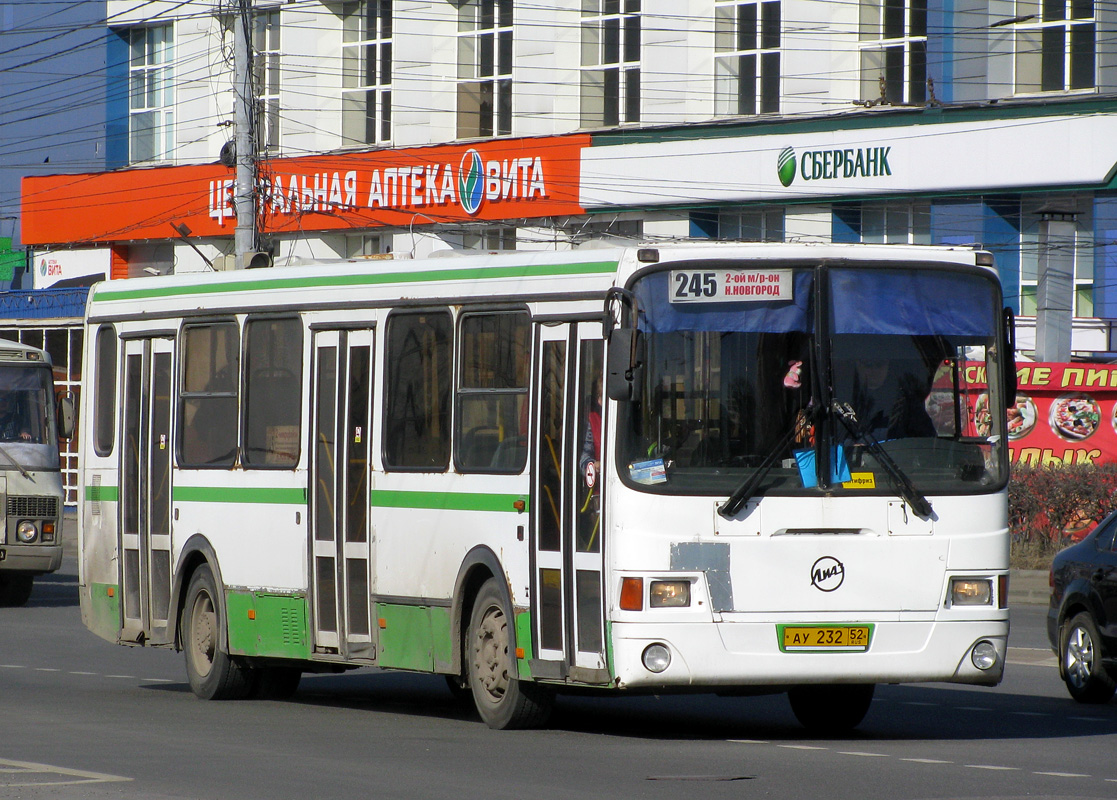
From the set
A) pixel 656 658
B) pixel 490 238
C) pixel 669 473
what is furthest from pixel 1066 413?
pixel 656 658

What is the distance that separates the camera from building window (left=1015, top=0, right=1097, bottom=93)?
31.2 m

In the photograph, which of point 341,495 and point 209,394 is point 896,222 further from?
point 341,495

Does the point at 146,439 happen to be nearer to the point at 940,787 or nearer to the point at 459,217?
the point at 940,787

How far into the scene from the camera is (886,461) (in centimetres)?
1070

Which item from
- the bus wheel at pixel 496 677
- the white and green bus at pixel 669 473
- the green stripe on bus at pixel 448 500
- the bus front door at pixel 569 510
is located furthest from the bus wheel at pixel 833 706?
the green stripe on bus at pixel 448 500

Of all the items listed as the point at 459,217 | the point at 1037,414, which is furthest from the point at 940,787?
the point at 459,217

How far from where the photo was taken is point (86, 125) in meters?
47.2

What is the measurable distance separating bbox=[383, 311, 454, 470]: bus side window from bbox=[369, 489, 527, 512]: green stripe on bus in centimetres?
17

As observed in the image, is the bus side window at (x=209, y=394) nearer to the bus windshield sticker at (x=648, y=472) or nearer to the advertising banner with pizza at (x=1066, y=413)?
the bus windshield sticker at (x=648, y=472)

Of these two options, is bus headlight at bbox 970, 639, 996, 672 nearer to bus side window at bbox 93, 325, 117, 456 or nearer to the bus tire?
the bus tire

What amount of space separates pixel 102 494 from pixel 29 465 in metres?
8.43

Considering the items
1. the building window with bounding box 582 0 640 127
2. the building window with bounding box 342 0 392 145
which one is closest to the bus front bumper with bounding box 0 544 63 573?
the building window with bounding box 582 0 640 127

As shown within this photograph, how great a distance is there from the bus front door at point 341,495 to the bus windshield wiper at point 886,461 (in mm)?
3144

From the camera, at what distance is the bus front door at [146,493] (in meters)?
14.2
